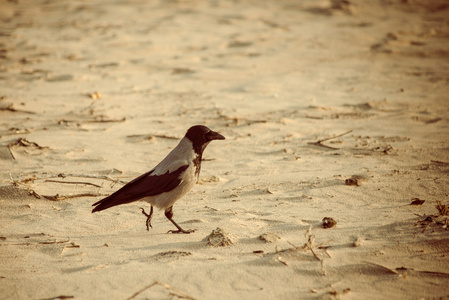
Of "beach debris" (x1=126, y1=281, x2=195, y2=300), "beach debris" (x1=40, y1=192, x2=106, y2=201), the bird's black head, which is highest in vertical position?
the bird's black head

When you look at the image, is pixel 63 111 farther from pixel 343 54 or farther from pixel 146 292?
pixel 343 54

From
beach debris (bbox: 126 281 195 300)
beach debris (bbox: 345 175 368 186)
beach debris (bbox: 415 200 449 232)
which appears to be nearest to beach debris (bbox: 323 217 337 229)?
beach debris (bbox: 415 200 449 232)

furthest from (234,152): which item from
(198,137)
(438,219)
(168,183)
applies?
(438,219)

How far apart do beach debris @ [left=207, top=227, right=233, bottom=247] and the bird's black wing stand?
0.69m

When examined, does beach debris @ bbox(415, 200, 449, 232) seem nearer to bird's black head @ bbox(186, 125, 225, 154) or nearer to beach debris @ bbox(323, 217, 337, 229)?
beach debris @ bbox(323, 217, 337, 229)

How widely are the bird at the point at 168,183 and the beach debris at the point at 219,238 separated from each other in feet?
1.21

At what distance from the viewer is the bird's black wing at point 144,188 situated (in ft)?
15.0

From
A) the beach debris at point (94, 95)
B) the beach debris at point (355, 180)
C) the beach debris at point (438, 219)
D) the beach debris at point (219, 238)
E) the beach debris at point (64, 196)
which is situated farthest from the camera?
the beach debris at point (94, 95)

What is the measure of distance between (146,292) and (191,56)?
8.29m

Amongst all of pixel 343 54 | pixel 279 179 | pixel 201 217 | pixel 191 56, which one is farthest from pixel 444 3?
pixel 201 217

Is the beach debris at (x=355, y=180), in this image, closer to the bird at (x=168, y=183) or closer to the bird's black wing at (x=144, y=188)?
the bird at (x=168, y=183)

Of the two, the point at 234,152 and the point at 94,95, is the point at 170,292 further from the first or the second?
the point at 94,95

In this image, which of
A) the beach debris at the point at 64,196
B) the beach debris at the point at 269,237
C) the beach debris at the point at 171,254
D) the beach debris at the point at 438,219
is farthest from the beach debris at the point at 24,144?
the beach debris at the point at 438,219

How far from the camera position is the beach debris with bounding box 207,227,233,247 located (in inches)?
167
